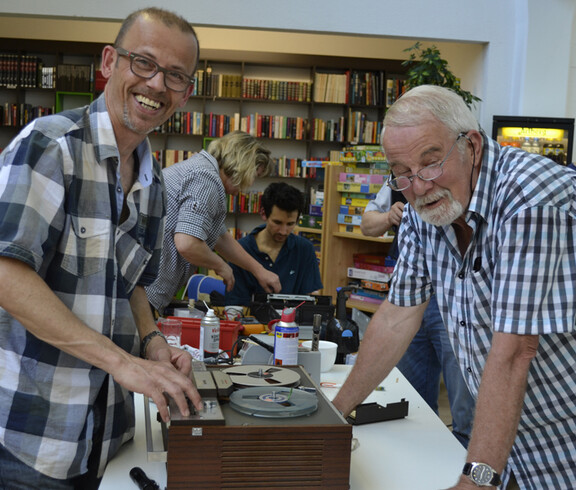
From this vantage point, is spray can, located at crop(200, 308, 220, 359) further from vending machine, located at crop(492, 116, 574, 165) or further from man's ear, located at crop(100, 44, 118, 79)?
vending machine, located at crop(492, 116, 574, 165)

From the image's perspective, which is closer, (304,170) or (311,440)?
(311,440)

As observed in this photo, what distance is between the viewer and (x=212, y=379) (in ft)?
4.33

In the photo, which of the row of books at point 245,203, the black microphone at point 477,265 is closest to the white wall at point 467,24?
the row of books at point 245,203

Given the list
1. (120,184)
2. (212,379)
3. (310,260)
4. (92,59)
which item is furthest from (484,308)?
(92,59)

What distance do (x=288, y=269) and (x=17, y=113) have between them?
497 centimetres

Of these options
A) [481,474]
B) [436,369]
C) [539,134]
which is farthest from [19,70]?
[481,474]

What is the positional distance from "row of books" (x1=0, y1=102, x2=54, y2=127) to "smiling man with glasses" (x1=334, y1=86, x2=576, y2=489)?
645 cm

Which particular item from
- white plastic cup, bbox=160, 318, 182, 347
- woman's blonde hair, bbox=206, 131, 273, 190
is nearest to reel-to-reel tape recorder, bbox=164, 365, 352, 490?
white plastic cup, bbox=160, 318, 182, 347

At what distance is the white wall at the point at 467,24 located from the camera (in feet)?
17.9

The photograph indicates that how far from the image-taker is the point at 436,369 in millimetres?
2807

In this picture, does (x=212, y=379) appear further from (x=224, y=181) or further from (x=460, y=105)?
(x=224, y=181)

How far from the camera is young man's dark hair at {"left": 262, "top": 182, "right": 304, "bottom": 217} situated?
3.45m

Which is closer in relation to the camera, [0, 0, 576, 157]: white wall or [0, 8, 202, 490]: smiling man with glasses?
[0, 8, 202, 490]: smiling man with glasses

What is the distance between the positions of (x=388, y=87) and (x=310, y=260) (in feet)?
14.3
